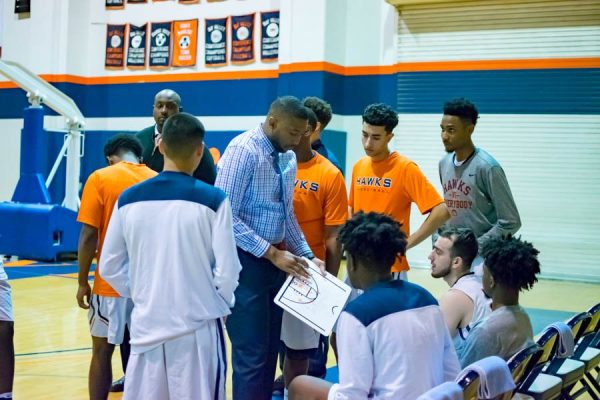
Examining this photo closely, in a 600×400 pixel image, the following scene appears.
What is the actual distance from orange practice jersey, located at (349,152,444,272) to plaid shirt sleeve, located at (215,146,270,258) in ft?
4.37

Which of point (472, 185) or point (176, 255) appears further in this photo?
point (472, 185)

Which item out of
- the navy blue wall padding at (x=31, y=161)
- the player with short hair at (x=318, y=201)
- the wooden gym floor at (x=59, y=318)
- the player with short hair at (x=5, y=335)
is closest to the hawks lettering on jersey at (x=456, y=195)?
the player with short hair at (x=318, y=201)

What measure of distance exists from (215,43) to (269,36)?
1089 mm

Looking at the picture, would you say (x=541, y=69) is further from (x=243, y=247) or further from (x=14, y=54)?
(x=14, y=54)

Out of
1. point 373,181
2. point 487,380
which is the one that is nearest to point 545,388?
point 487,380

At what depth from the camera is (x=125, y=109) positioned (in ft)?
45.5

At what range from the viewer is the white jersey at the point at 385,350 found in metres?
2.59

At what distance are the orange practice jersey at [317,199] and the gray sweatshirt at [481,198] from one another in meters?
0.66

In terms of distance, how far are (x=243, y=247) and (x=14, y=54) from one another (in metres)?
12.3

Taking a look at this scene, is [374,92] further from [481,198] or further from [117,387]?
[117,387]

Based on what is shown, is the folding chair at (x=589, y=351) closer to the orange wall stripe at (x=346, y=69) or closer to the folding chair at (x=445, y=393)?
the folding chair at (x=445, y=393)

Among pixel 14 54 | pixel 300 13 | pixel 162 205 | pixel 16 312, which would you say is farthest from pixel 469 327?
pixel 14 54

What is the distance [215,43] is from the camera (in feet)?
42.8

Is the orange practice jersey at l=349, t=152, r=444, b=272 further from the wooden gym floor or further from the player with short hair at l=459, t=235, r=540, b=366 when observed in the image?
the wooden gym floor
